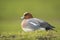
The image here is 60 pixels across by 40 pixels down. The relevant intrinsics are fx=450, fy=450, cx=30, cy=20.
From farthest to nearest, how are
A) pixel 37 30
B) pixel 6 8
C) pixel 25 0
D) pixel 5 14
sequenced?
pixel 25 0 < pixel 6 8 < pixel 5 14 < pixel 37 30

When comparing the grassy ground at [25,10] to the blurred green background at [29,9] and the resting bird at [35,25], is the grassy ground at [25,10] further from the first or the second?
the resting bird at [35,25]

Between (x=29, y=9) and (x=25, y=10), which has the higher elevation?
(x=29, y=9)

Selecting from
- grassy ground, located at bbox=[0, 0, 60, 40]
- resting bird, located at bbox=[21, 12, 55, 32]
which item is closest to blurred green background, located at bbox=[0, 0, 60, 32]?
grassy ground, located at bbox=[0, 0, 60, 40]

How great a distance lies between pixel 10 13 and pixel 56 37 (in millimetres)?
10352

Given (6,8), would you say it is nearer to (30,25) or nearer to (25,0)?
(25,0)

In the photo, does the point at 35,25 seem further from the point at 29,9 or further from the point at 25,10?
the point at 29,9

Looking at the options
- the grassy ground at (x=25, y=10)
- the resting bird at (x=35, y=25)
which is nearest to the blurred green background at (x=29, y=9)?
the grassy ground at (x=25, y=10)

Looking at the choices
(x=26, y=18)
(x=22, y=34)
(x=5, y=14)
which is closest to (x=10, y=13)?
(x=5, y=14)

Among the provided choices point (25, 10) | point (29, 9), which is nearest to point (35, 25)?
point (25, 10)

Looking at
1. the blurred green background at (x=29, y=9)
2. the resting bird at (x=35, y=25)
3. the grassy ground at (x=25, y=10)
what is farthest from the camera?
the blurred green background at (x=29, y=9)

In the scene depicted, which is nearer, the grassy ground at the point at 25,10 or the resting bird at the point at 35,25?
the resting bird at the point at 35,25

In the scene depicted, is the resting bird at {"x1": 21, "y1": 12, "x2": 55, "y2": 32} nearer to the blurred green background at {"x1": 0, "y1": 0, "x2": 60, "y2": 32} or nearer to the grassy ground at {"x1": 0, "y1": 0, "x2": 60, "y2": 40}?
the grassy ground at {"x1": 0, "y1": 0, "x2": 60, "y2": 40}

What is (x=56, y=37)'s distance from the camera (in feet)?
37.9

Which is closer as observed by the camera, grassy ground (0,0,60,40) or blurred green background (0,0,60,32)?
grassy ground (0,0,60,40)
